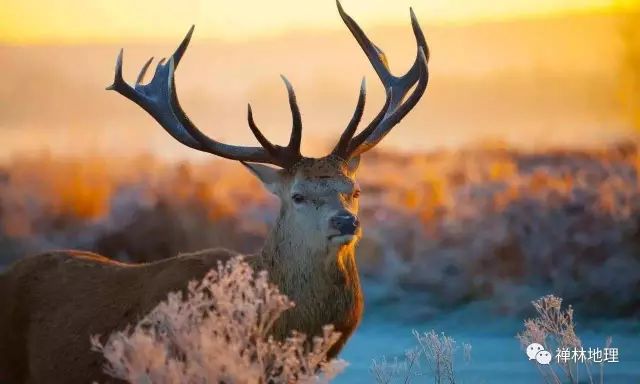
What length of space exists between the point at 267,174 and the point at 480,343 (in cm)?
237

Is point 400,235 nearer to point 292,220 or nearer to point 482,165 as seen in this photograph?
point 482,165

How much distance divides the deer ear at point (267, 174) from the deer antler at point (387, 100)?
0.69ft

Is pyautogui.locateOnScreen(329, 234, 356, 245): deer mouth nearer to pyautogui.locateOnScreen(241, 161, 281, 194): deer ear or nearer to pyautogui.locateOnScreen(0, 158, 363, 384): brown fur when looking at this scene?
pyautogui.locateOnScreen(0, 158, 363, 384): brown fur

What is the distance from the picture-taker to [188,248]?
675 centimetres

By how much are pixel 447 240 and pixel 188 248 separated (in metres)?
1.45

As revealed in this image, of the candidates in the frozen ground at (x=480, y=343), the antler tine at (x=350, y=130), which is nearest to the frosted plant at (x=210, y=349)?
the antler tine at (x=350, y=130)

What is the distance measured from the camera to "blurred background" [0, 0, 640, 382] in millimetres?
6391

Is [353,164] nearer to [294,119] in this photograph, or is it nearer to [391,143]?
[294,119]

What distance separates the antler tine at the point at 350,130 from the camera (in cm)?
398

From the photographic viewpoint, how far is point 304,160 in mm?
3998

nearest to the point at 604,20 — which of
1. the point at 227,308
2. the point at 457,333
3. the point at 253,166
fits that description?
the point at 457,333

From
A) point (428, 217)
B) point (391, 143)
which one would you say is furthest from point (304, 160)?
point (428, 217)

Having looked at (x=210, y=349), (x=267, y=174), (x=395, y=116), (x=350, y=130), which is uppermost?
(x=395, y=116)

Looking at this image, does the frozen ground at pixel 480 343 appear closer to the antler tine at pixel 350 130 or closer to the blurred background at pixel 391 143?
the blurred background at pixel 391 143
